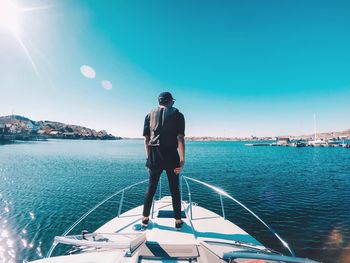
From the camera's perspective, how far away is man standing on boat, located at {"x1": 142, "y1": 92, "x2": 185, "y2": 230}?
351 centimetres

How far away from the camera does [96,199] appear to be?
14.5m

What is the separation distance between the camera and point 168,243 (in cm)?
307

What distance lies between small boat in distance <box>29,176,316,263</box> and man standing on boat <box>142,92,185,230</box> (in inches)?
19.7

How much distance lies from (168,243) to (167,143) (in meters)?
1.70

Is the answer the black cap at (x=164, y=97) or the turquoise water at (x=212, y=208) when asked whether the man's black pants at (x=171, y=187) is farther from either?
the turquoise water at (x=212, y=208)

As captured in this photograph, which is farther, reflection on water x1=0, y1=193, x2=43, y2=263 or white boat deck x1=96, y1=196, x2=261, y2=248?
reflection on water x1=0, y1=193, x2=43, y2=263

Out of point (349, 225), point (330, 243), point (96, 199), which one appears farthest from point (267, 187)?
point (96, 199)

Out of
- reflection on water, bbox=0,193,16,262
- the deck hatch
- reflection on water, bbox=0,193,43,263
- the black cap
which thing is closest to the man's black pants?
the deck hatch

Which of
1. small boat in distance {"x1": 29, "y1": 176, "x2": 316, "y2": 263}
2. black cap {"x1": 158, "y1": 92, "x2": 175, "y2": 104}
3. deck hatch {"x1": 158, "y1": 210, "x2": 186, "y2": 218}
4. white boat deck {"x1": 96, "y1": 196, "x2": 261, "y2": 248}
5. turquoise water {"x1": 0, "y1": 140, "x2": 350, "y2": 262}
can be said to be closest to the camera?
small boat in distance {"x1": 29, "y1": 176, "x2": 316, "y2": 263}

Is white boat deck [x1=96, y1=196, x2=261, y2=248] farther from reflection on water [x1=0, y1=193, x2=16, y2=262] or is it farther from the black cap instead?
reflection on water [x1=0, y1=193, x2=16, y2=262]

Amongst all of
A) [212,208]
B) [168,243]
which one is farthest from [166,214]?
[212,208]

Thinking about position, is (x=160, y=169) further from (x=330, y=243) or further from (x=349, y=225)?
(x=349, y=225)

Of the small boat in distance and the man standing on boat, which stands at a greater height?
the man standing on boat

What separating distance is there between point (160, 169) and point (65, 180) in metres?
21.6
